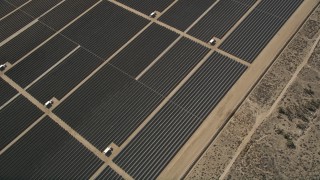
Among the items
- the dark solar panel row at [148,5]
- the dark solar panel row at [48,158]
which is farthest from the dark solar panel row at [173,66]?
the dark solar panel row at [48,158]

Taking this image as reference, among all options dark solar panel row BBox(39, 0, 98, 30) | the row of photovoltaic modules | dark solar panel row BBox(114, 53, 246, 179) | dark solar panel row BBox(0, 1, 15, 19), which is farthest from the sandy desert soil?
dark solar panel row BBox(0, 1, 15, 19)

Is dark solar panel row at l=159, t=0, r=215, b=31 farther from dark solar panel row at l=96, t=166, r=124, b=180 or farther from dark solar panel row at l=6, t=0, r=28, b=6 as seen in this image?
dark solar panel row at l=6, t=0, r=28, b=6

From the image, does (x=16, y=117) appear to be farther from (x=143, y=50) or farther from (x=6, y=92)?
(x=143, y=50)

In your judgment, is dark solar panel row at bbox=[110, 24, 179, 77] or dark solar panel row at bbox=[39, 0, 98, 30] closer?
dark solar panel row at bbox=[110, 24, 179, 77]

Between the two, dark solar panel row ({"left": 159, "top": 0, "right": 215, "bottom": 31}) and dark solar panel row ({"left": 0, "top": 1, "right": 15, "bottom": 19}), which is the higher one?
dark solar panel row ({"left": 159, "top": 0, "right": 215, "bottom": 31})

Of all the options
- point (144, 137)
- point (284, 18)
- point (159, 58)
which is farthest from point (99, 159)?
point (284, 18)

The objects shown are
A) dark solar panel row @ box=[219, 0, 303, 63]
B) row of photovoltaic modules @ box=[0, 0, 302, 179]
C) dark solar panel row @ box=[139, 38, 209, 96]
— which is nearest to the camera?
row of photovoltaic modules @ box=[0, 0, 302, 179]

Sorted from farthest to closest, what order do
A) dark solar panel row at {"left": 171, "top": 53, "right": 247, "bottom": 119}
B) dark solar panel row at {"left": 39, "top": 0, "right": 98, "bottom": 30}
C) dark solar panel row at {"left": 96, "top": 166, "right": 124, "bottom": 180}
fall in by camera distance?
dark solar panel row at {"left": 39, "top": 0, "right": 98, "bottom": 30}
dark solar panel row at {"left": 171, "top": 53, "right": 247, "bottom": 119}
dark solar panel row at {"left": 96, "top": 166, "right": 124, "bottom": 180}

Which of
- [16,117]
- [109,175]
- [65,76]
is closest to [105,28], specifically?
[65,76]
